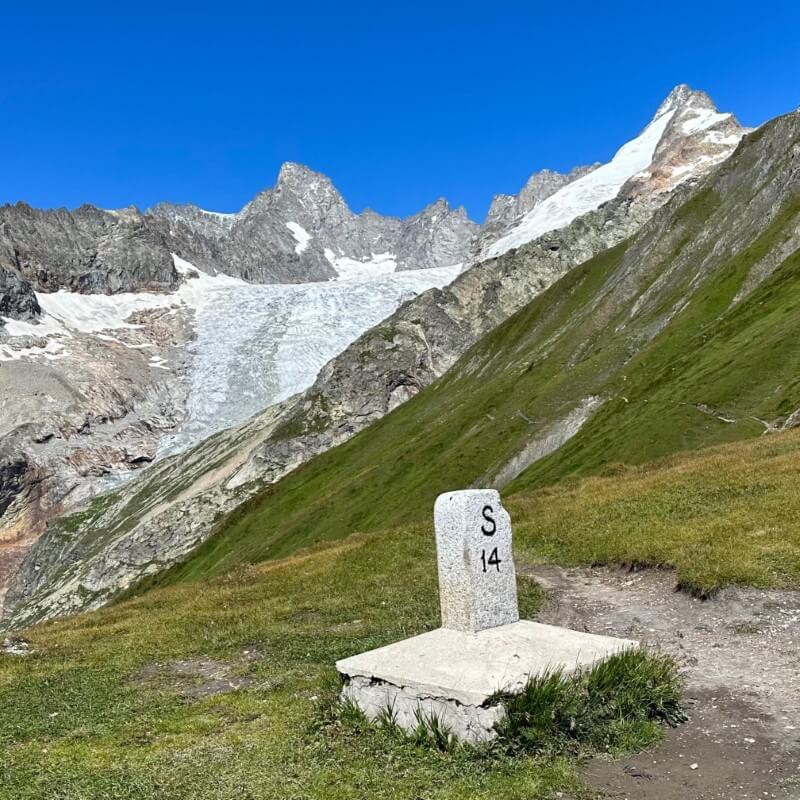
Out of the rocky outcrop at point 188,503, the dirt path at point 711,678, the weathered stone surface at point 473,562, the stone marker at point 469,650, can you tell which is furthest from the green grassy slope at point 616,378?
the stone marker at point 469,650

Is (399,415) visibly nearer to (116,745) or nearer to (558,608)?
(558,608)

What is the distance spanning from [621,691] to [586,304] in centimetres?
12010

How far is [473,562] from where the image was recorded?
17.0m

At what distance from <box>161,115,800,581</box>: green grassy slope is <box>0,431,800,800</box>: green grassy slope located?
664 inches

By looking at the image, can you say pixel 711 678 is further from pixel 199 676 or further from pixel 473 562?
pixel 199 676

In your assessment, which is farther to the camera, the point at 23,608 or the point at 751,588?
the point at 23,608

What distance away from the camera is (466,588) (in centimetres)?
1681

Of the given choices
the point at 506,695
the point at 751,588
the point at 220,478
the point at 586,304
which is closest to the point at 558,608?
the point at 751,588

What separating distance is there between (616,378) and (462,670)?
7192 cm

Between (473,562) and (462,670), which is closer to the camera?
(462,670)

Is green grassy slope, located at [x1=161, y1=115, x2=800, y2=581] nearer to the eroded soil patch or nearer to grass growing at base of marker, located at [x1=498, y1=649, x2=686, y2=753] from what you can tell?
the eroded soil patch

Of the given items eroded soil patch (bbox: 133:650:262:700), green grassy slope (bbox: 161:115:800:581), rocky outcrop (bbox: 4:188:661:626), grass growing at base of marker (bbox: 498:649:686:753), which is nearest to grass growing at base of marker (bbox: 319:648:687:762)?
grass growing at base of marker (bbox: 498:649:686:753)

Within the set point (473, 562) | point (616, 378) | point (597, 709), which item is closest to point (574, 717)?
point (597, 709)

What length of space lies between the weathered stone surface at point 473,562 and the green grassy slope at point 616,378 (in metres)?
41.7
